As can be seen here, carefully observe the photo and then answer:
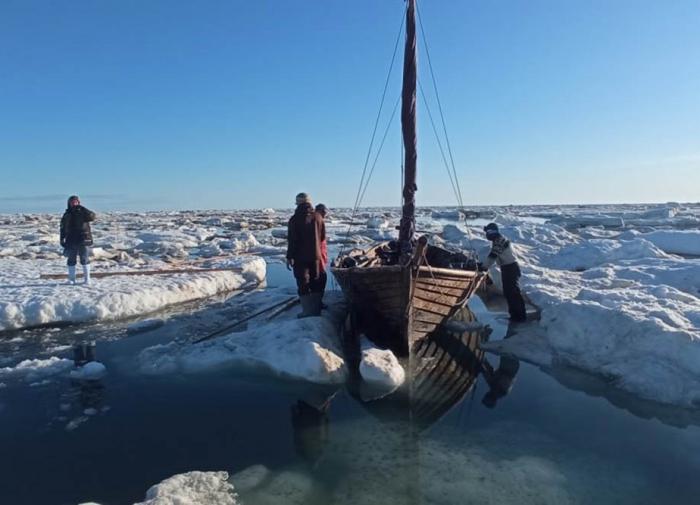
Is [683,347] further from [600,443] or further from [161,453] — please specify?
[161,453]

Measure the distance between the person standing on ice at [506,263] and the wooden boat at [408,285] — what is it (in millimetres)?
475

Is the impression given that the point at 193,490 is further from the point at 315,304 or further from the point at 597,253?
the point at 597,253

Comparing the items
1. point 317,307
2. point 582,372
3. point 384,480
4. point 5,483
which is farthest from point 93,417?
point 582,372

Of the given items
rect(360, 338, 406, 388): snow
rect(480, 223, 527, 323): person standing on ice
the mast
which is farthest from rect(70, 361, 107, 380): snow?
rect(480, 223, 527, 323): person standing on ice

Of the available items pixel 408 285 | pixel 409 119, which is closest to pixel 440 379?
pixel 408 285

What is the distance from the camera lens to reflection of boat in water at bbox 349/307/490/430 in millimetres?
5680

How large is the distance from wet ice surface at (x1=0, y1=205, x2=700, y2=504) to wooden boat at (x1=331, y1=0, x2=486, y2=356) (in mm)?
1135

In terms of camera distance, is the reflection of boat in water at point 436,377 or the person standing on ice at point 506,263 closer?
the reflection of boat in water at point 436,377

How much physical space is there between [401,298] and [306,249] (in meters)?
1.93

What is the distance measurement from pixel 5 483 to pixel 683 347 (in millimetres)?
7834

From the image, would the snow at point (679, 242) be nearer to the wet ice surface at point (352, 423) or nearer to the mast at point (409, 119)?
the wet ice surface at point (352, 423)

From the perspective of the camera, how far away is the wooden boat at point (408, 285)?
285 inches

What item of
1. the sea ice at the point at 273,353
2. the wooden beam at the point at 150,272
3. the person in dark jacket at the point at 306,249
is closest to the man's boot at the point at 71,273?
the wooden beam at the point at 150,272

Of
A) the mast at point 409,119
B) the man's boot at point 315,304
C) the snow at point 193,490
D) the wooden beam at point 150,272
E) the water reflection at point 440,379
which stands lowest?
the water reflection at point 440,379
